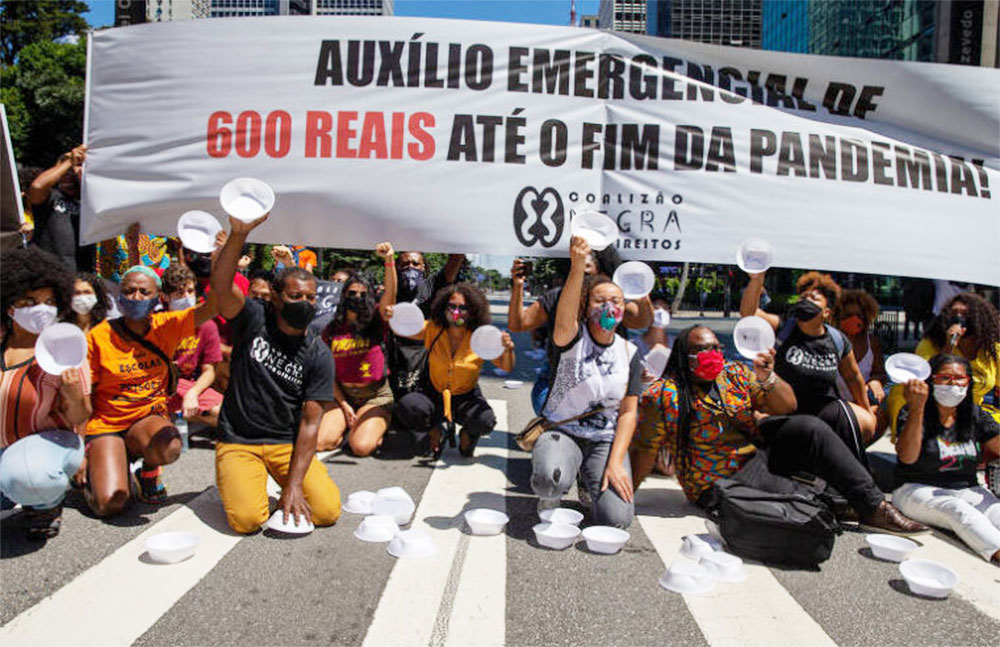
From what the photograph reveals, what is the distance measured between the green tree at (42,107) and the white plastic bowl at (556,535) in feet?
A: 126

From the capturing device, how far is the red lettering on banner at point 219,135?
16.8 feet

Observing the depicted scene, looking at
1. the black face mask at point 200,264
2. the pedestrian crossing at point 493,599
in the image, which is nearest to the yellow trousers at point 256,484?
the pedestrian crossing at point 493,599

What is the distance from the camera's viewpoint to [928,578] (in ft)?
11.4

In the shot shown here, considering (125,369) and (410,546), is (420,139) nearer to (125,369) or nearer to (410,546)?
(125,369)

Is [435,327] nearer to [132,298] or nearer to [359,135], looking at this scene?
[359,135]

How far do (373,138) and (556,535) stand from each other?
116 inches

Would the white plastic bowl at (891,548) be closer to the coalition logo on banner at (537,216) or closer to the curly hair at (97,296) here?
the coalition logo on banner at (537,216)

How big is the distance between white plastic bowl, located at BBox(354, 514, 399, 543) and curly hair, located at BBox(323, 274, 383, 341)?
7.37ft

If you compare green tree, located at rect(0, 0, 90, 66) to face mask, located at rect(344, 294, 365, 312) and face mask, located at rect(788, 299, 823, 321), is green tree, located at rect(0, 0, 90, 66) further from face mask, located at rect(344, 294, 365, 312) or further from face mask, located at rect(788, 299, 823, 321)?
face mask, located at rect(788, 299, 823, 321)

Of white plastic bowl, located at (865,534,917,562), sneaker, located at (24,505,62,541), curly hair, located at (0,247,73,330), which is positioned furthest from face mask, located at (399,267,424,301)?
white plastic bowl, located at (865,534,917,562)

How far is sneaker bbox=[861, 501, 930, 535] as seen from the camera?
4246mm

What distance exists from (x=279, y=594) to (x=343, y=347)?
9.97 ft

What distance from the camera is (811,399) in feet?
15.7

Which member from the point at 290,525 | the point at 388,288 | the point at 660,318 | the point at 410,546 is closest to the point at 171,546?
the point at 290,525
